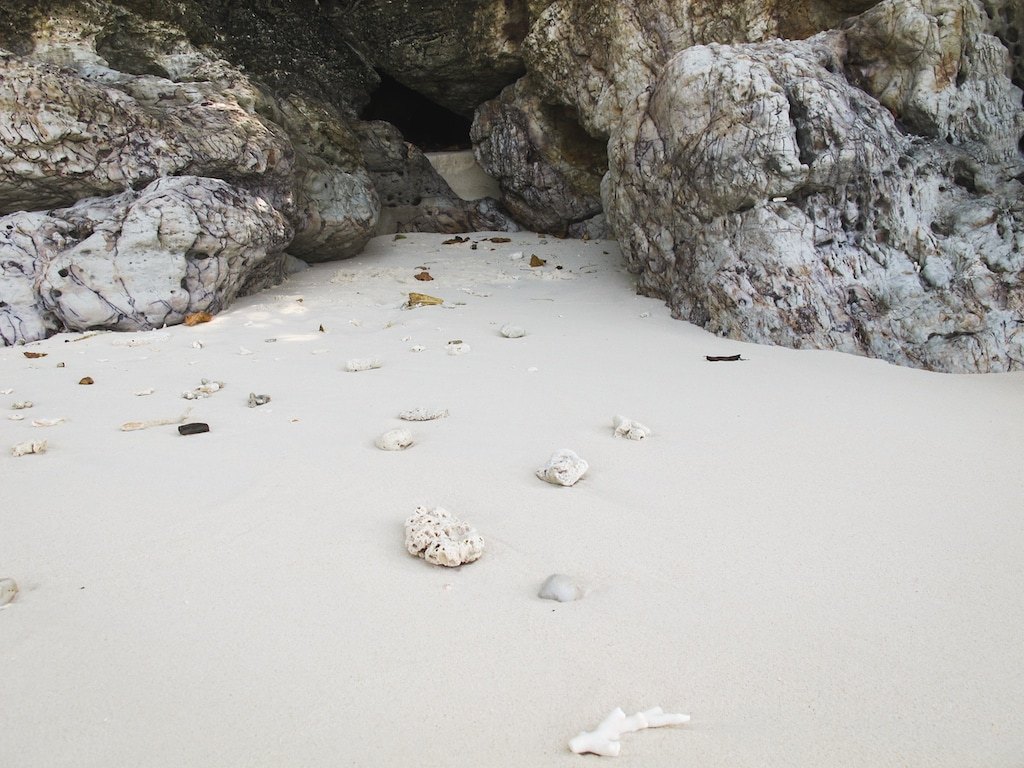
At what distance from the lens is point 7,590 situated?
122 cm

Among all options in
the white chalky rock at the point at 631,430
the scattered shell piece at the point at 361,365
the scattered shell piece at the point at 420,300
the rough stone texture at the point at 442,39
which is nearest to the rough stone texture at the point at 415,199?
the rough stone texture at the point at 442,39

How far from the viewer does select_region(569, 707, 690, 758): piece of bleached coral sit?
2.99 feet

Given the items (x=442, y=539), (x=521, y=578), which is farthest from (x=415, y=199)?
(x=521, y=578)

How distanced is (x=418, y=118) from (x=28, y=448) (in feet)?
23.2

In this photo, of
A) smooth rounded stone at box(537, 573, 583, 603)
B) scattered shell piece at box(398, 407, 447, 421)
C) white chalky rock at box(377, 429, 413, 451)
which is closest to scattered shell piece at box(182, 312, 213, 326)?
scattered shell piece at box(398, 407, 447, 421)

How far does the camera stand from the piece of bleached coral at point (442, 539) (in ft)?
4.47

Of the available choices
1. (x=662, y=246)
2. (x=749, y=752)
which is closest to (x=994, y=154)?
(x=662, y=246)

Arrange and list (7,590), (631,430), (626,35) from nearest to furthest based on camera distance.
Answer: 1. (7,590)
2. (631,430)
3. (626,35)

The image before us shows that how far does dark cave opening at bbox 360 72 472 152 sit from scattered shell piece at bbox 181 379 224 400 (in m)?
5.64

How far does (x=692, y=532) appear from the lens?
1501 millimetres

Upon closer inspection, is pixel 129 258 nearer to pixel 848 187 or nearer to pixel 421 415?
pixel 421 415

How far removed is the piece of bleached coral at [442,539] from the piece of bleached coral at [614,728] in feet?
1.60

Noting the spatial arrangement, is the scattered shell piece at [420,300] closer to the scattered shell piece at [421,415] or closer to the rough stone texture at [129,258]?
the rough stone texture at [129,258]

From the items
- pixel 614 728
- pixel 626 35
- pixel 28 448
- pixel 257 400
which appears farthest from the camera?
pixel 626 35
